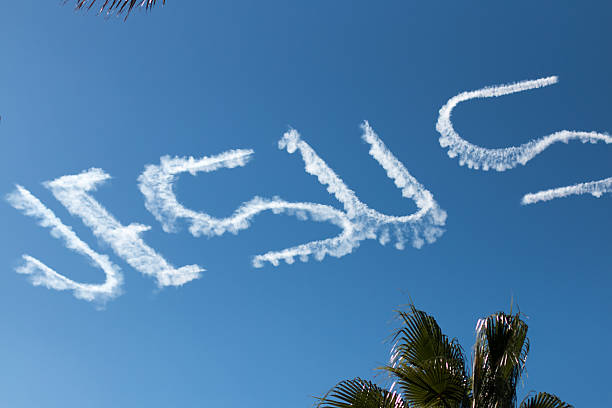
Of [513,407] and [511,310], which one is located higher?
[511,310]

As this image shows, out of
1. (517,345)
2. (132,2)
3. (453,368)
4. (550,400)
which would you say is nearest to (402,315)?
(453,368)

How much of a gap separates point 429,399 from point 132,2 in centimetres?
741

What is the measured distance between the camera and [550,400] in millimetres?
9164

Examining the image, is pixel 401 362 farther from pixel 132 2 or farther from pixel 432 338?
pixel 132 2

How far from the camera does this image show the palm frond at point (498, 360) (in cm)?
870

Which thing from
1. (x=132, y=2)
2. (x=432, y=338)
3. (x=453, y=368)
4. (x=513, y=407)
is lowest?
(x=513, y=407)

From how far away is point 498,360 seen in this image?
8977 millimetres

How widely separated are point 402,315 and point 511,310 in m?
1.82

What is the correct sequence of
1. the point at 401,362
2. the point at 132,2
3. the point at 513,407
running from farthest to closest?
1. the point at 401,362
2. the point at 513,407
3. the point at 132,2

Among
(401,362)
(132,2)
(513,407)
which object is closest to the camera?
(132,2)

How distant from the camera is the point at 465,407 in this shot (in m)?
8.97

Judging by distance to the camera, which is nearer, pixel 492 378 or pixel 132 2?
pixel 132 2

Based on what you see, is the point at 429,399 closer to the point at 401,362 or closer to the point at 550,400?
the point at 401,362

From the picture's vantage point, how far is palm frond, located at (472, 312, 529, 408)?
8.70m
